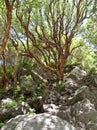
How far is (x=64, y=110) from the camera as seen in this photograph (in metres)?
9.05

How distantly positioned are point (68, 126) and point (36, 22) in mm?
10196

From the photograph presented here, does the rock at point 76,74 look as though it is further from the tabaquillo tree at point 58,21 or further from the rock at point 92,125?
the rock at point 92,125

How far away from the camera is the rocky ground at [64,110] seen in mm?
6193

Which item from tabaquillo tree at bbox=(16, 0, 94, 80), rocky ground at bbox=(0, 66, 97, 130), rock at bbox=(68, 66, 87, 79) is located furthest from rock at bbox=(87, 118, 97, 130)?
rock at bbox=(68, 66, 87, 79)

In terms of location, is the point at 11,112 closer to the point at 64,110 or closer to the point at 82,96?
the point at 64,110

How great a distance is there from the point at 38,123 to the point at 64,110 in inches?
122

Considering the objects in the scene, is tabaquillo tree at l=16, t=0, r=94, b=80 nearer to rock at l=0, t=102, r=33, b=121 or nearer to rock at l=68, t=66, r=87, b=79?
rock at l=68, t=66, r=87, b=79

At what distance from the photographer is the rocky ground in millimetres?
6193

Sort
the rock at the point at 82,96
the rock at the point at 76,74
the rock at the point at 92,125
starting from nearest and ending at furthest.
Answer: the rock at the point at 92,125
the rock at the point at 82,96
the rock at the point at 76,74

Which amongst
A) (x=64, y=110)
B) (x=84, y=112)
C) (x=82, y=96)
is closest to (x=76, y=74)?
(x=82, y=96)

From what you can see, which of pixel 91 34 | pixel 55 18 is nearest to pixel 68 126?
pixel 55 18

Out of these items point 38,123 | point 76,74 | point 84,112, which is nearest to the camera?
point 38,123

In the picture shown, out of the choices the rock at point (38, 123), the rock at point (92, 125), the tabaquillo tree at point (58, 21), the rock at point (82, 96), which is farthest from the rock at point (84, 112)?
the tabaquillo tree at point (58, 21)

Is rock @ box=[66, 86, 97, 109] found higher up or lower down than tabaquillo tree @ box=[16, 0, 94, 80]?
lower down
